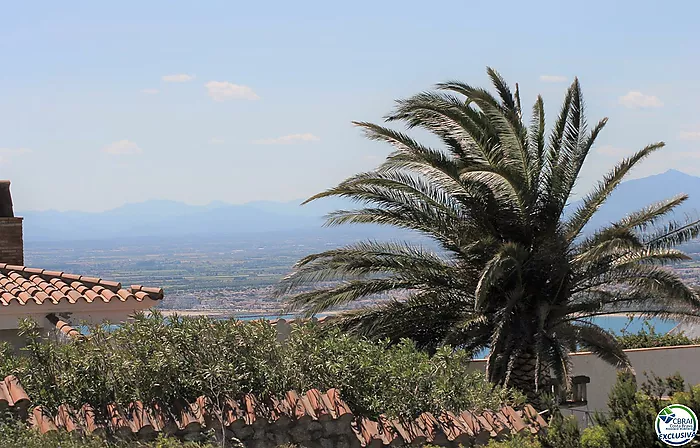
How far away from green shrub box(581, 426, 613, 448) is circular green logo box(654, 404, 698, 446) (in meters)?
0.37

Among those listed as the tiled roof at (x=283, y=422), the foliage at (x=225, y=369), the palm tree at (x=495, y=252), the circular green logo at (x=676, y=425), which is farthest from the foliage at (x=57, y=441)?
the palm tree at (x=495, y=252)

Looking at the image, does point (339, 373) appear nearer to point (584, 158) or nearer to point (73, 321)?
point (73, 321)

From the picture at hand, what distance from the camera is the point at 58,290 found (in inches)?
471

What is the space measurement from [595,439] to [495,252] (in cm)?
681

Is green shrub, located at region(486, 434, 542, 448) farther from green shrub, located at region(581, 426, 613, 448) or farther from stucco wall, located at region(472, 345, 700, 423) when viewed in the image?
stucco wall, located at region(472, 345, 700, 423)

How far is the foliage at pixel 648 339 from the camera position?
1841cm

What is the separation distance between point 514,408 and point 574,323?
19.7ft

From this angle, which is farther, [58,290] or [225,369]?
[58,290]

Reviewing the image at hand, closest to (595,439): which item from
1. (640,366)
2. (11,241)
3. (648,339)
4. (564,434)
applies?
(564,434)

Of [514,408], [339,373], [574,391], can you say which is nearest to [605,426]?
[514,408]

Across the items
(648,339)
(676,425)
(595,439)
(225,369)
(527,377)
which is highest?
(225,369)

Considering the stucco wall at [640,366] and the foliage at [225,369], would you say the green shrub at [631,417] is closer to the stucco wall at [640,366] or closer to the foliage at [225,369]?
the foliage at [225,369]

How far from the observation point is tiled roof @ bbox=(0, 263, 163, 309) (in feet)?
37.2

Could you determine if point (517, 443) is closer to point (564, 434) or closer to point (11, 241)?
point (564, 434)
